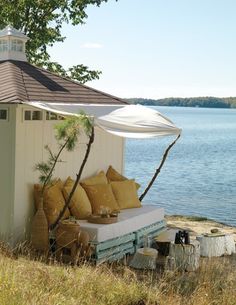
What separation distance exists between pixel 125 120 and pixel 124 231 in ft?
5.47

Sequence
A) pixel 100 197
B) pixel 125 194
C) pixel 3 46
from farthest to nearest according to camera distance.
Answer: pixel 3 46
pixel 125 194
pixel 100 197

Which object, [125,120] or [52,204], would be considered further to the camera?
[52,204]

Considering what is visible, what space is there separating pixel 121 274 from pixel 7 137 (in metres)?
2.49

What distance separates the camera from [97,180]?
376 inches

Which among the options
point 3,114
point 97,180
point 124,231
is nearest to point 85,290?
point 124,231

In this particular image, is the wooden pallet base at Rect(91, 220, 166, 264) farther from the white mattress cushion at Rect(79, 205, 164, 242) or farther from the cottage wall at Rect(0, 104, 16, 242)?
the cottage wall at Rect(0, 104, 16, 242)

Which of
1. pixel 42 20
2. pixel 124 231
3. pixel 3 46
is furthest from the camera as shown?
pixel 42 20

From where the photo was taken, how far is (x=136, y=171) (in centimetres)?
3212

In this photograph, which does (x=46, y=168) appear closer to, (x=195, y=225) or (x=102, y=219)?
(x=102, y=219)

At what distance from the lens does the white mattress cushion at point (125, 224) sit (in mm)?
7945

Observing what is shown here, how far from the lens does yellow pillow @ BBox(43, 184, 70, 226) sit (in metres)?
8.30

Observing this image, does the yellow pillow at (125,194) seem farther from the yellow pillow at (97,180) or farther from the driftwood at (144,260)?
the driftwood at (144,260)

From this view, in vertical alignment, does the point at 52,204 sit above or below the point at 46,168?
below

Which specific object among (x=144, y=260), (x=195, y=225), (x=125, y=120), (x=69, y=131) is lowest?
(x=195, y=225)
